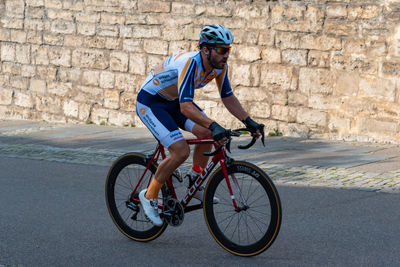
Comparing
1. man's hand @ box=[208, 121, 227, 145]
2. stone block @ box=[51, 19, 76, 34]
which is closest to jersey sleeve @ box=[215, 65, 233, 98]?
man's hand @ box=[208, 121, 227, 145]

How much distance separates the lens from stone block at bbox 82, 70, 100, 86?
1426 cm

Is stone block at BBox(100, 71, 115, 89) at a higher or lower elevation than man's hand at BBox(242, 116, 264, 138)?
lower

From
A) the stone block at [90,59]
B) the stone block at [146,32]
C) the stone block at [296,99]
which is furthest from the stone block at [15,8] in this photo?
the stone block at [296,99]

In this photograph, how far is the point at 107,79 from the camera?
1410cm

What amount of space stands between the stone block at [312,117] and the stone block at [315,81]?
310 millimetres

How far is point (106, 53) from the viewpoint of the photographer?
14078mm

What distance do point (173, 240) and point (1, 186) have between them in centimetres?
326

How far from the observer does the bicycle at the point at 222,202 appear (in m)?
5.00

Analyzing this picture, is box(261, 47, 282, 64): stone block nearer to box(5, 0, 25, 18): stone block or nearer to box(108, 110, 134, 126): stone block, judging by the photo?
box(108, 110, 134, 126): stone block

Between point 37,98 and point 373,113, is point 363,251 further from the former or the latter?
point 37,98

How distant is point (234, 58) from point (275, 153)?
2786mm

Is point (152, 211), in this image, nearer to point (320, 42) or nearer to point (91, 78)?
point (320, 42)

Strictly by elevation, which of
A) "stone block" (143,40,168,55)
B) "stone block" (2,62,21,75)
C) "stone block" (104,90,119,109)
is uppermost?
"stone block" (143,40,168,55)

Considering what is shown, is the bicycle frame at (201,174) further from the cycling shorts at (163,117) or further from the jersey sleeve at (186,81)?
the jersey sleeve at (186,81)
